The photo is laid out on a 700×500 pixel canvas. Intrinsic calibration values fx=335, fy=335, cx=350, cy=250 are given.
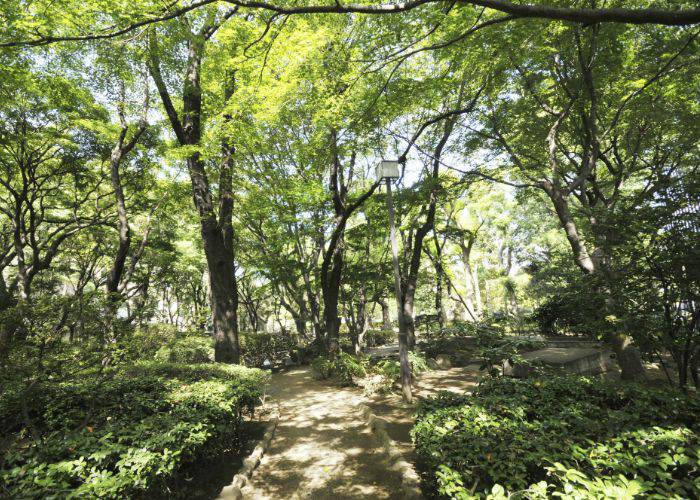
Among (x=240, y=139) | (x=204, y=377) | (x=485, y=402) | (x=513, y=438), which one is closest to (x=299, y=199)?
(x=240, y=139)

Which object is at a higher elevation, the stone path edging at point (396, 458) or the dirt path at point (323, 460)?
the stone path edging at point (396, 458)

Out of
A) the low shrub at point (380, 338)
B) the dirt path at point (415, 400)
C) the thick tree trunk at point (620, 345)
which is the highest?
the thick tree trunk at point (620, 345)

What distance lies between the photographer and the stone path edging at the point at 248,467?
394 cm

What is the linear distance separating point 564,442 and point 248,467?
4093 mm

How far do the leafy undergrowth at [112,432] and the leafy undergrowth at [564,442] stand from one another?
249cm

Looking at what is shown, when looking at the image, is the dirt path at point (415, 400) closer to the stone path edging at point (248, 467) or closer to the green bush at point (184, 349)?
the stone path edging at point (248, 467)

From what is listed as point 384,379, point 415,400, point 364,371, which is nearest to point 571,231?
point 415,400

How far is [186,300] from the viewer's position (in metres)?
28.3

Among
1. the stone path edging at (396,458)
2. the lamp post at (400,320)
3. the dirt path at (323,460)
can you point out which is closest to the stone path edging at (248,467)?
the dirt path at (323,460)

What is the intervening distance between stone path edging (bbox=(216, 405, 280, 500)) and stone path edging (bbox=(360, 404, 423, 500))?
→ 74.0 inches

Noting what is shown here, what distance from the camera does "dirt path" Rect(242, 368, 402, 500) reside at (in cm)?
427

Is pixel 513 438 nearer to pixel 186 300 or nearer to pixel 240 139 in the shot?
pixel 240 139

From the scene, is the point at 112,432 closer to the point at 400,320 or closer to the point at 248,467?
the point at 248,467

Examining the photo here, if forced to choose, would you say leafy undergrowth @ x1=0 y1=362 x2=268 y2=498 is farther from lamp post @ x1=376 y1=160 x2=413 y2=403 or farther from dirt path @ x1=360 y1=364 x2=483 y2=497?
lamp post @ x1=376 y1=160 x2=413 y2=403
